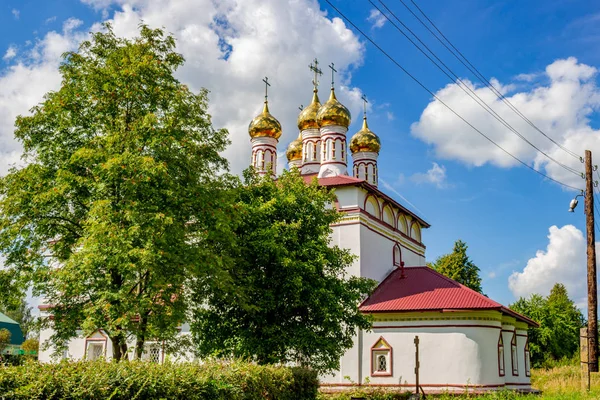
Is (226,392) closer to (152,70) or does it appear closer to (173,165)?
(173,165)

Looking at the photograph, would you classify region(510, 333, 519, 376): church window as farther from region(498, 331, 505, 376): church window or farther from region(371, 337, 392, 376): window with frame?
region(371, 337, 392, 376): window with frame

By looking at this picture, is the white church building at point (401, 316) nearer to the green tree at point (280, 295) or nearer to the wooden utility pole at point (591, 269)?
the green tree at point (280, 295)

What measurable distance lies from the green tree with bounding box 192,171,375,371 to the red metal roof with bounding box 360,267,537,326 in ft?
9.73

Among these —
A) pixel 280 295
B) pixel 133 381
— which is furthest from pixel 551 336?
pixel 133 381

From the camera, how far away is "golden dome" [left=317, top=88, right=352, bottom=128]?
27906 millimetres

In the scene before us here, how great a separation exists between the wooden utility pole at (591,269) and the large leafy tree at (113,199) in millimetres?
11437

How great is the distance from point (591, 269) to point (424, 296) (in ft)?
19.8

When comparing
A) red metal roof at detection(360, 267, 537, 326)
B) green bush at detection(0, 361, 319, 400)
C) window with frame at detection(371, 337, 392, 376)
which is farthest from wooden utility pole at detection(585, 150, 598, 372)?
green bush at detection(0, 361, 319, 400)

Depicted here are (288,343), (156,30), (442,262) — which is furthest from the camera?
(442,262)

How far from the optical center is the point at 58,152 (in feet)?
45.9

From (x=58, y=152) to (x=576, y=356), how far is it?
38.7m

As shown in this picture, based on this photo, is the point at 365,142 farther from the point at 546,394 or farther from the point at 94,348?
the point at 94,348

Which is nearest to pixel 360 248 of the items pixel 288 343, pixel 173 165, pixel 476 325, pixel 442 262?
pixel 476 325

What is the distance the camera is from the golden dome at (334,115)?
2791 centimetres
